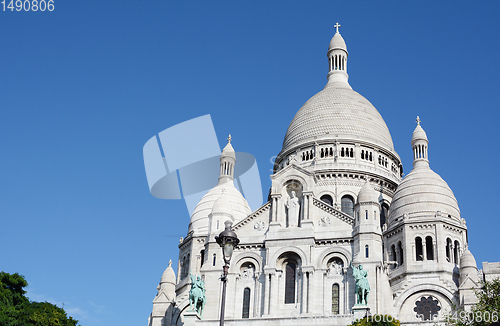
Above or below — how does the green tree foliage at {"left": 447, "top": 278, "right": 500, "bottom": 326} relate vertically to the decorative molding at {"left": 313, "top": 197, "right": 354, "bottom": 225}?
below

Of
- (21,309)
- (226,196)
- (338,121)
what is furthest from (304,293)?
(338,121)

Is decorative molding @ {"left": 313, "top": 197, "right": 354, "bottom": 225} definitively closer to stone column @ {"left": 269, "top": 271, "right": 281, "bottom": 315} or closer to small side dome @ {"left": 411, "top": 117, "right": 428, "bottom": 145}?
stone column @ {"left": 269, "top": 271, "right": 281, "bottom": 315}

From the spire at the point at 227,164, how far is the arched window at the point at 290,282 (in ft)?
56.2

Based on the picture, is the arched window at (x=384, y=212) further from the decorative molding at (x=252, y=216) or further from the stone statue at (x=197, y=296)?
the stone statue at (x=197, y=296)

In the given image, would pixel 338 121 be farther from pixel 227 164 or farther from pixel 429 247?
pixel 429 247

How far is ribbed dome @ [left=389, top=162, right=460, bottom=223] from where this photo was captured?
56.3 meters

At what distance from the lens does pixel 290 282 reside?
163ft

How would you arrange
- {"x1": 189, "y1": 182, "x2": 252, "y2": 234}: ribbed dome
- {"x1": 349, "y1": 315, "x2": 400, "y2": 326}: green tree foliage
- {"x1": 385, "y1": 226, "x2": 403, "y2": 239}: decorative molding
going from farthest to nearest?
{"x1": 189, "y1": 182, "x2": 252, "y2": 234}: ribbed dome
{"x1": 385, "y1": 226, "x2": 403, "y2": 239}: decorative molding
{"x1": 349, "y1": 315, "x2": 400, "y2": 326}: green tree foliage

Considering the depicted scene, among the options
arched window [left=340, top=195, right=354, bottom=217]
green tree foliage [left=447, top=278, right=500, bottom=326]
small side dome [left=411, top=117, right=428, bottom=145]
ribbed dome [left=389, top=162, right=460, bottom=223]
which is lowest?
green tree foliage [left=447, top=278, right=500, bottom=326]

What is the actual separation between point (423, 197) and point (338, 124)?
1510cm

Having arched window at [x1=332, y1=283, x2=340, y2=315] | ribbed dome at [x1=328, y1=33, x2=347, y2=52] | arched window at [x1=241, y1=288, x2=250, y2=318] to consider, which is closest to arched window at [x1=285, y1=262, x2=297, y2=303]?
arched window at [x1=241, y1=288, x2=250, y2=318]

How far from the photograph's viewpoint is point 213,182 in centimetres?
6669

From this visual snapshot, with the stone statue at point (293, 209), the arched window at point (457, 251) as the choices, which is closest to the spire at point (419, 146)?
the arched window at point (457, 251)

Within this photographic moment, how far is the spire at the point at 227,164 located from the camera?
66.0 meters
